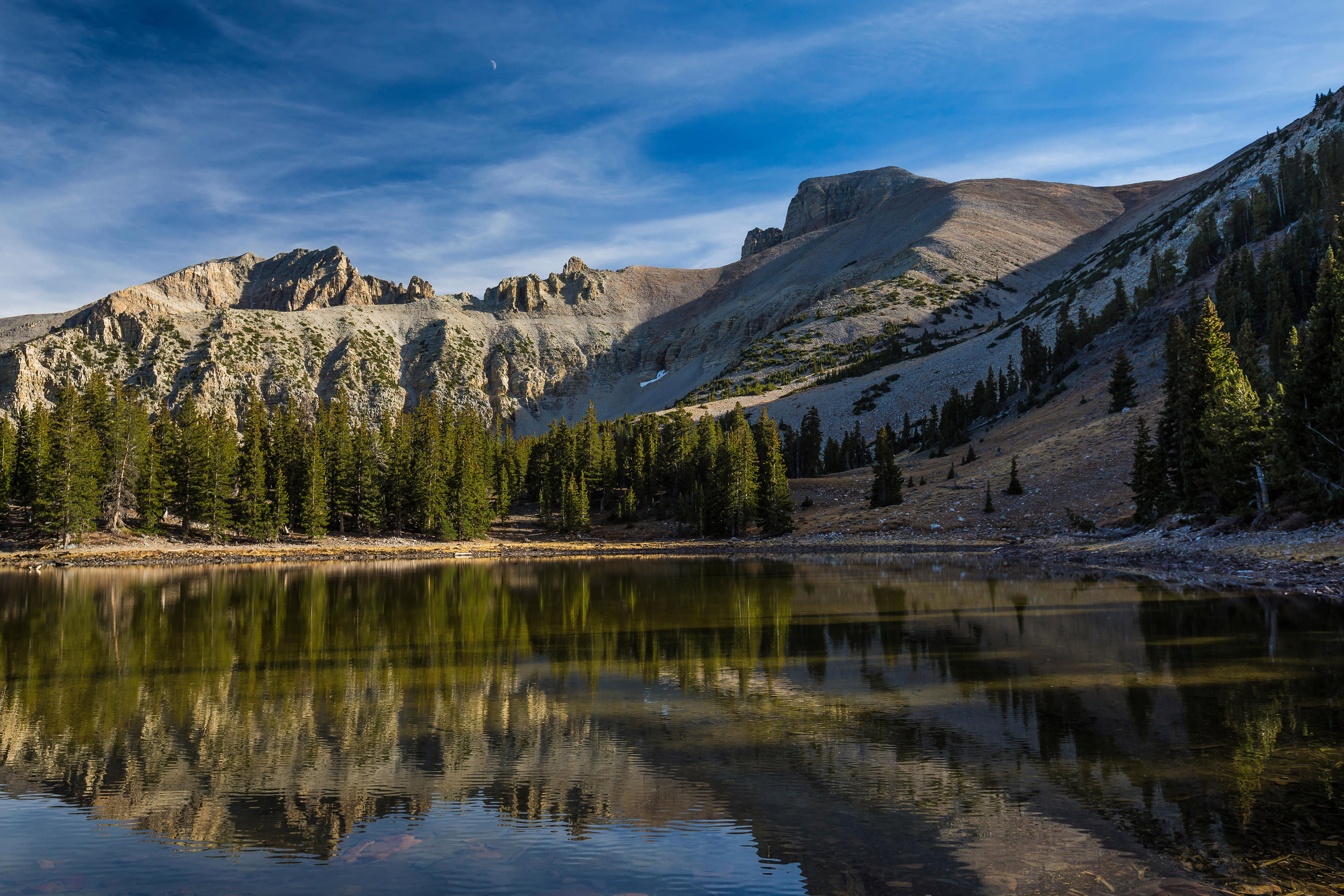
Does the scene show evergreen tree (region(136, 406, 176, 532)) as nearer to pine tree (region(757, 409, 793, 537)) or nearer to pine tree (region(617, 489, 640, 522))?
pine tree (region(617, 489, 640, 522))

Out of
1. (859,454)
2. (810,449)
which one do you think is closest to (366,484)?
(810,449)

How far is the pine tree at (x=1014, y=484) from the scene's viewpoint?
220 ft

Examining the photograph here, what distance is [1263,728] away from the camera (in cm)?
1177

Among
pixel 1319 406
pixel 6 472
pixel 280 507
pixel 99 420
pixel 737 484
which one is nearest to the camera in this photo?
pixel 1319 406

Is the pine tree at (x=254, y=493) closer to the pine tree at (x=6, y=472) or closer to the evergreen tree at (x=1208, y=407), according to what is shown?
the pine tree at (x=6, y=472)

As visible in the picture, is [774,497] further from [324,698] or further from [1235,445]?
[324,698]

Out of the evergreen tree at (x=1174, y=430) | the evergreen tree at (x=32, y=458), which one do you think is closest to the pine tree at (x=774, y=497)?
the evergreen tree at (x=1174, y=430)

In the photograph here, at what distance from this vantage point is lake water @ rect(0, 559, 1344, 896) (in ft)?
25.9

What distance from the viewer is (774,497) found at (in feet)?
252

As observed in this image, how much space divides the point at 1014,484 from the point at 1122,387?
729 inches

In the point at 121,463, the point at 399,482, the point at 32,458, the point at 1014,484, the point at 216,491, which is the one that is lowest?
the point at 1014,484

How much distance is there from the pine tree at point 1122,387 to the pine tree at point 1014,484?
14609mm

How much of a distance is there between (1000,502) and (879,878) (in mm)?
65575

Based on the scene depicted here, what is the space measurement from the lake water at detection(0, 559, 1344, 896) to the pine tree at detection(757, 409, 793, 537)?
171 ft
